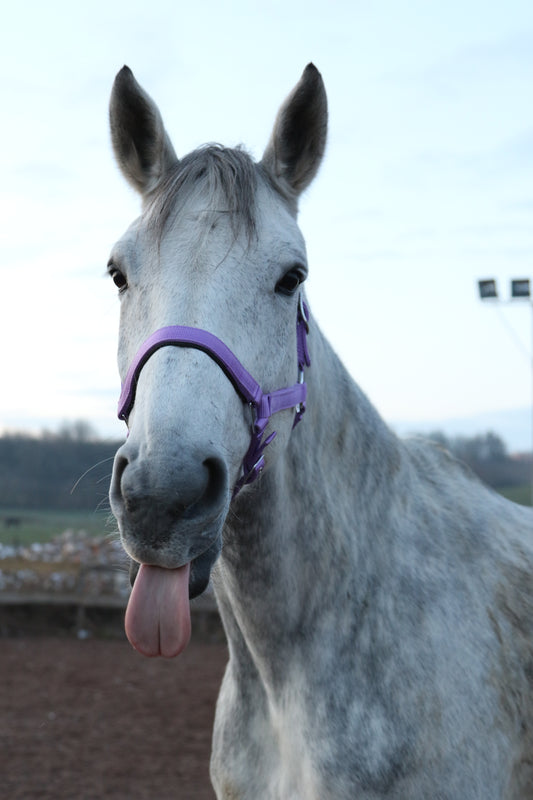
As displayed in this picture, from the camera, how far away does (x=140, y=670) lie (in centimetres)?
989

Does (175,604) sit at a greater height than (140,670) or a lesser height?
greater

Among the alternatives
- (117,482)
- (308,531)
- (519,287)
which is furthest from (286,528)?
(519,287)

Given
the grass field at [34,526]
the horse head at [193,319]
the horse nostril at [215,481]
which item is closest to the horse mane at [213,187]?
the horse head at [193,319]

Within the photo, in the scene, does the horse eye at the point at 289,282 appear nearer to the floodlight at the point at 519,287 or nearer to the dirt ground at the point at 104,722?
the dirt ground at the point at 104,722

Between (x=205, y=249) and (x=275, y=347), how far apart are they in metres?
0.37

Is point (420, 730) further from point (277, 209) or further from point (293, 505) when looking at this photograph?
point (277, 209)

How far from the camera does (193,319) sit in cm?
215

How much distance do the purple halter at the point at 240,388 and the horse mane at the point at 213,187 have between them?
1.39ft

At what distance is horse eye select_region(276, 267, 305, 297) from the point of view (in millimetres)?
2424

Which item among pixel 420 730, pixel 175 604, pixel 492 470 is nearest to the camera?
pixel 175 604

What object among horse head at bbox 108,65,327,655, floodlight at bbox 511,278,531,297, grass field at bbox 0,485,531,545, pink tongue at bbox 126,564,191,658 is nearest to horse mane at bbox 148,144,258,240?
horse head at bbox 108,65,327,655

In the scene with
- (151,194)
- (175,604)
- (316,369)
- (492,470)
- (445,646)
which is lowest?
(492,470)

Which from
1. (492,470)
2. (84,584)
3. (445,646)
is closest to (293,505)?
(445,646)

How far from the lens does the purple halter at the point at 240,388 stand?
2104 mm
